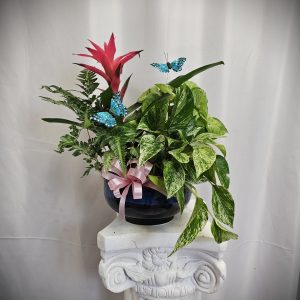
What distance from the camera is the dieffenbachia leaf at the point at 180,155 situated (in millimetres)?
693

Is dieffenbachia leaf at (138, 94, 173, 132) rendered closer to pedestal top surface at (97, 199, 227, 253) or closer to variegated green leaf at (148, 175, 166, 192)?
variegated green leaf at (148, 175, 166, 192)

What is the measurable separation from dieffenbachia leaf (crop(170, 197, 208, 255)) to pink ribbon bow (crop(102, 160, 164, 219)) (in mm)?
99

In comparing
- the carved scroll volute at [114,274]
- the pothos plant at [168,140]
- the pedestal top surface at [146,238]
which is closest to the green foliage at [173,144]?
the pothos plant at [168,140]

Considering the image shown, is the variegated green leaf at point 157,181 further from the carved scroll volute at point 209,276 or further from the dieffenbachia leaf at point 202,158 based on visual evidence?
the carved scroll volute at point 209,276

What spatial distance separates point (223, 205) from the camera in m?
0.73

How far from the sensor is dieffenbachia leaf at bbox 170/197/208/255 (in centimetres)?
70

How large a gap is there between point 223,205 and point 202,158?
13 cm

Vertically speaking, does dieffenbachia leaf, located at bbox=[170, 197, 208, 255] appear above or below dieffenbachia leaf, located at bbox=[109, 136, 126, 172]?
below

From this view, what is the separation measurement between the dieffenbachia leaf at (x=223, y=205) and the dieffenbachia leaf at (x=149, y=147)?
0.18 metres

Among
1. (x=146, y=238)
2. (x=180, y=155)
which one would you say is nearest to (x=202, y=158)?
(x=180, y=155)

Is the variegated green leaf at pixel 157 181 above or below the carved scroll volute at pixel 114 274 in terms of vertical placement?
above

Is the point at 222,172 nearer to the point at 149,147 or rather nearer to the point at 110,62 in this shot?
the point at 149,147

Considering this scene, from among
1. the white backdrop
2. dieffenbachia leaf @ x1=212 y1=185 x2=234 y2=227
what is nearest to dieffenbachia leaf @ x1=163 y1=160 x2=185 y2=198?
dieffenbachia leaf @ x1=212 y1=185 x2=234 y2=227

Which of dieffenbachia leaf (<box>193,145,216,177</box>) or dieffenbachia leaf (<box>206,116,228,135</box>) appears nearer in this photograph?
dieffenbachia leaf (<box>193,145,216,177</box>)
